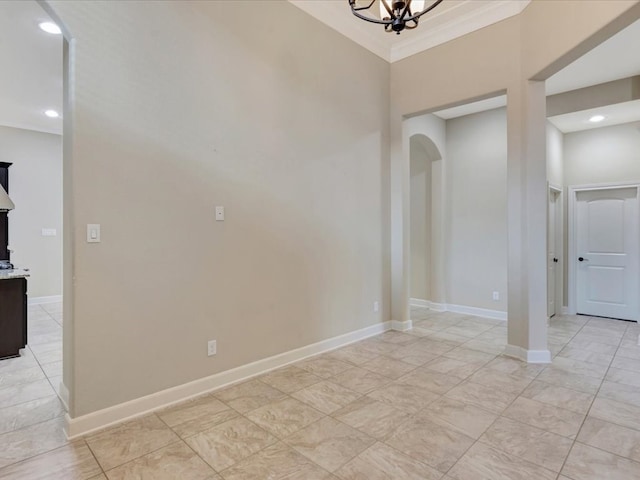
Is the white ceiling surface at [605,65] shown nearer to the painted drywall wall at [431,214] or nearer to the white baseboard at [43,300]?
the painted drywall wall at [431,214]

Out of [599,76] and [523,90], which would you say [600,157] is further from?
[523,90]

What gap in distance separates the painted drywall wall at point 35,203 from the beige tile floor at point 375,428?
3.44m

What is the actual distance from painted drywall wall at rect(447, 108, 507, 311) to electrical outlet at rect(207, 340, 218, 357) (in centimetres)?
426

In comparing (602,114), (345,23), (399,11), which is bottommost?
(399,11)

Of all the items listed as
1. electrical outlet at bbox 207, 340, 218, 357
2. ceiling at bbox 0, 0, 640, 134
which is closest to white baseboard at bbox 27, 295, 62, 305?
ceiling at bbox 0, 0, 640, 134

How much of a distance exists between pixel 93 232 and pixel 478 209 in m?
5.17

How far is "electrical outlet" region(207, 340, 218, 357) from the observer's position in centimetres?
281

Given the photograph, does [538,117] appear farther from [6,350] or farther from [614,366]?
[6,350]

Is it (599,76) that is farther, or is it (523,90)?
(599,76)

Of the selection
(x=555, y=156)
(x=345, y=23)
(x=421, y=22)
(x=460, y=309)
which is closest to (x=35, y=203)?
(x=345, y=23)

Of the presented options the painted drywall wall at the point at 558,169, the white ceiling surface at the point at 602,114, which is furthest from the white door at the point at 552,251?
the white ceiling surface at the point at 602,114

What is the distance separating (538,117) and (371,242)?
2169mm

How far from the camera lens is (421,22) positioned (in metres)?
4.01

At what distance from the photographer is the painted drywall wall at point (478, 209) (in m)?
5.29
